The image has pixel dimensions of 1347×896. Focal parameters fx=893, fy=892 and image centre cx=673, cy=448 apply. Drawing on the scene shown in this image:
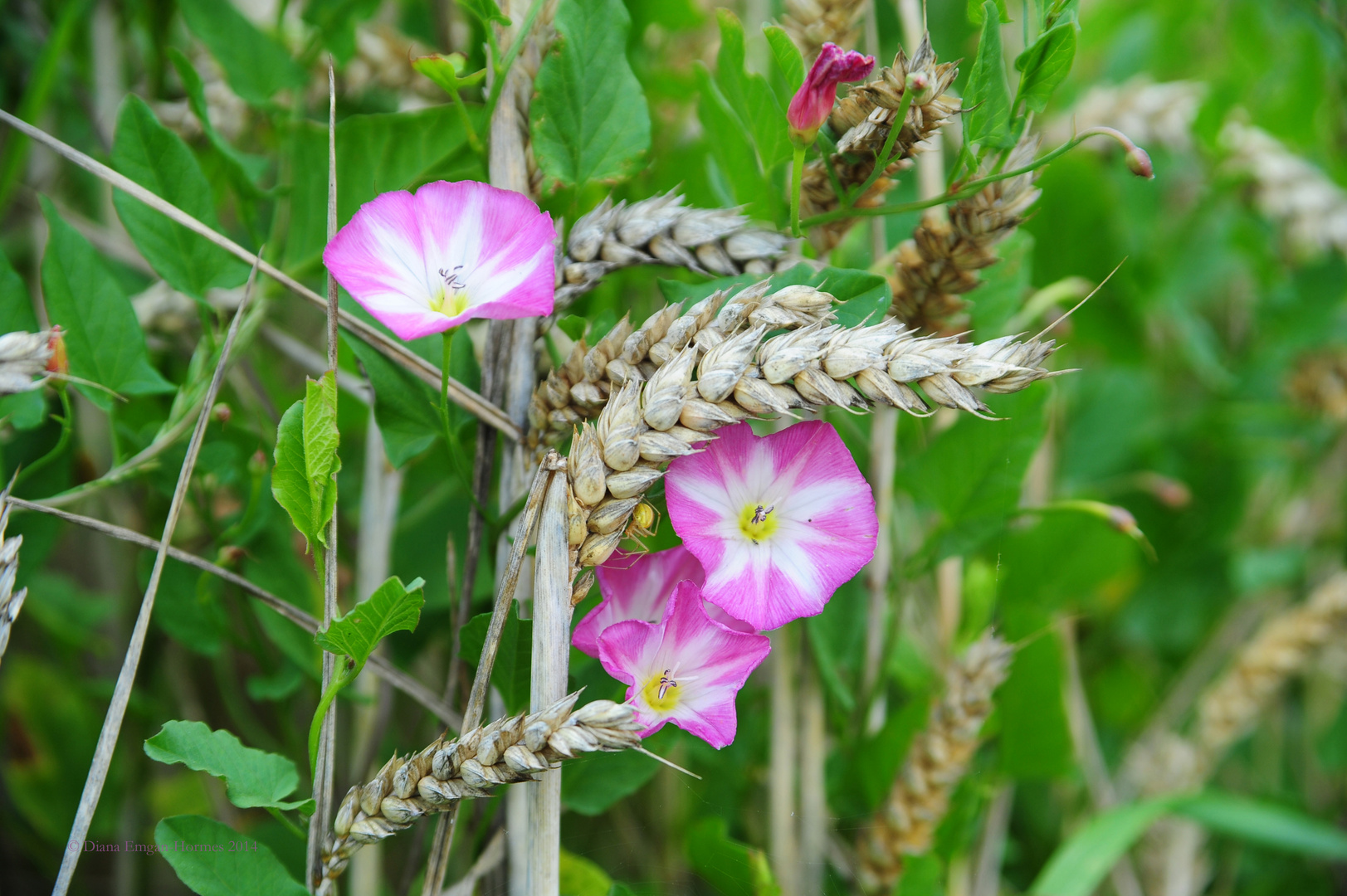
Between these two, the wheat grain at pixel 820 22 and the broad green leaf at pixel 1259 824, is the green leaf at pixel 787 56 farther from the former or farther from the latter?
the broad green leaf at pixel 1259 824

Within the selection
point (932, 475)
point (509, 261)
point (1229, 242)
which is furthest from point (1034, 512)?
point (1229, 242)

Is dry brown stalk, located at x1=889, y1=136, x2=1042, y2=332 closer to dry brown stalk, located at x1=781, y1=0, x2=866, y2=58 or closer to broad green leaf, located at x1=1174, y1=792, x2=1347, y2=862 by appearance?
dry brown stalk, located at x1=781, y1=0, x2=866, y2=58

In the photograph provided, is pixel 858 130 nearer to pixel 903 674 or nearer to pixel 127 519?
pixel 903 674

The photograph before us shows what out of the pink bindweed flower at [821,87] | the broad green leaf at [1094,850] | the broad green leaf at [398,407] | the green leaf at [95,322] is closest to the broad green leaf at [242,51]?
the green leaf at [95,322]

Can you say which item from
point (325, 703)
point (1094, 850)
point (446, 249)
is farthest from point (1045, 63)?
point (1094, 850)

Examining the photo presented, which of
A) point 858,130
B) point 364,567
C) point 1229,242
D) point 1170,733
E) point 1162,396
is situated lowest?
point 1170,733

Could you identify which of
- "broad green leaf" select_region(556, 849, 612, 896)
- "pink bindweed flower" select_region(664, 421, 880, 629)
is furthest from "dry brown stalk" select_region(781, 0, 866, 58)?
"broad green leaf" select_region(556, 849, 612, 896)
